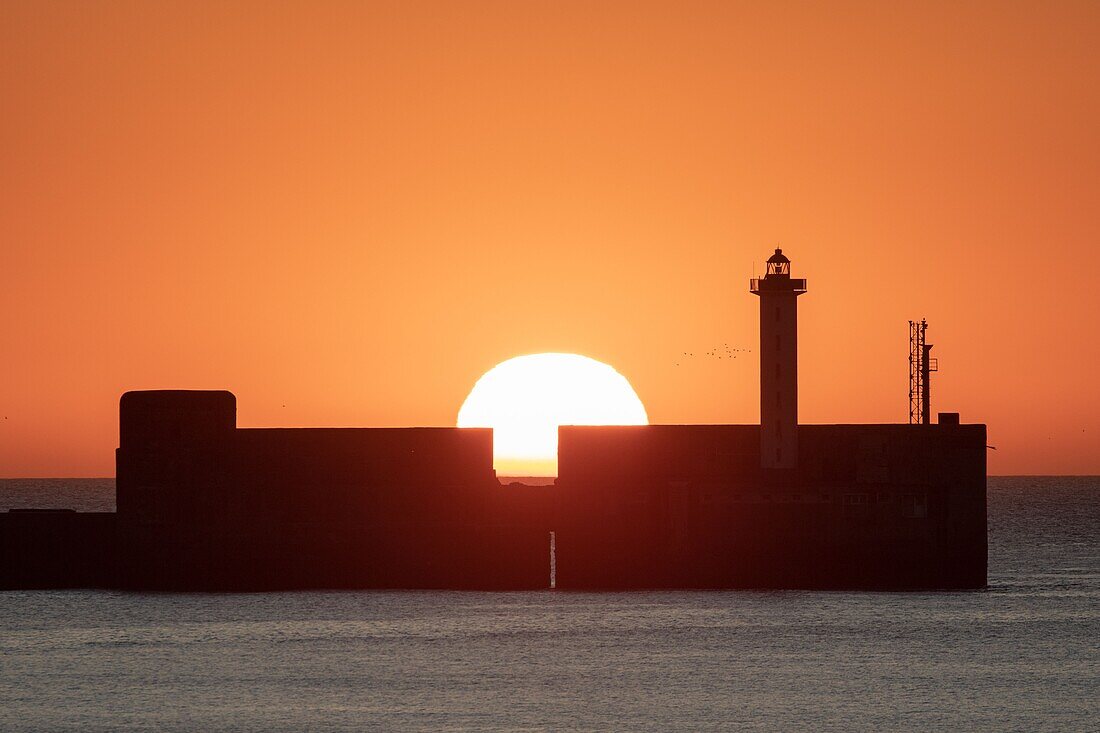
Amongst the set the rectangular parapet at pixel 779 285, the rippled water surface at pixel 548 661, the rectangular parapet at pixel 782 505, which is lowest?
the rippled water surface at pixel 548 661

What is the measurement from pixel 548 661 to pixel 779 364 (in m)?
25.1

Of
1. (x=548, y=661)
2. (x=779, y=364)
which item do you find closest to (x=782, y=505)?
(x=779, y=364)

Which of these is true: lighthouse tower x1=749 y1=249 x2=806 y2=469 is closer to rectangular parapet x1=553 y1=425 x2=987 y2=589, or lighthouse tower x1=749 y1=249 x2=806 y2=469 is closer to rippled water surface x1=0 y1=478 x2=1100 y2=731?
rectangular parapet x1=553 y1=425 x2=987 y2=589

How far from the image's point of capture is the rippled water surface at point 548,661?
5775 centimetres

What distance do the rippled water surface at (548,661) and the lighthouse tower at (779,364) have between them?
333 inches

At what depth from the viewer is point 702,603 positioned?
3583 inches

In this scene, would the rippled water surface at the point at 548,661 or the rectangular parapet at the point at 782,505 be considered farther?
the rectangular parapet at the point at 782,505

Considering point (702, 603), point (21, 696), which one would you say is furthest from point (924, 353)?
point (21, 696)

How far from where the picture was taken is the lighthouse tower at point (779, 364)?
88.6 meters

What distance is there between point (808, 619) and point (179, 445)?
34.8 meters

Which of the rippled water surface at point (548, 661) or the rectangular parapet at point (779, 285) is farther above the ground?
the rectangular parapet at point (779, 285)

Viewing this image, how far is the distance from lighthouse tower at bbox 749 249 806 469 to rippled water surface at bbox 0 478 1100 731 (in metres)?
8.46

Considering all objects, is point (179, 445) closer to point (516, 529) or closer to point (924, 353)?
point (516, 529)

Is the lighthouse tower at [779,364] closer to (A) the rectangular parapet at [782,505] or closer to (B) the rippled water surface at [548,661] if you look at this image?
(A) the rectangular parapet at [782,505]
